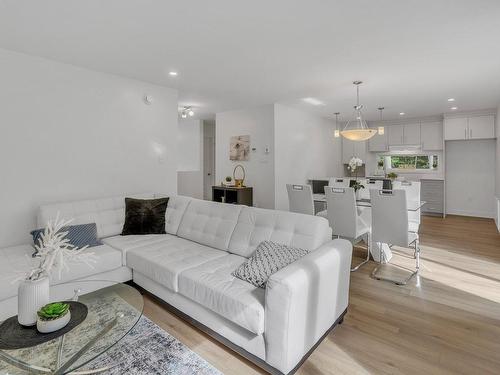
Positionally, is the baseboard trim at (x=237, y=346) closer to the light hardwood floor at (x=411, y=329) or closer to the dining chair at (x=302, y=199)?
the light hardwood floor at (x=411, y=329)

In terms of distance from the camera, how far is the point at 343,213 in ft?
11.6

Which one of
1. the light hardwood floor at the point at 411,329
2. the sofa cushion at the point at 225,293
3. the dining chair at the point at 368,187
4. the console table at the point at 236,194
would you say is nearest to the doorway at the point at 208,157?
the console table at the point at 236,194

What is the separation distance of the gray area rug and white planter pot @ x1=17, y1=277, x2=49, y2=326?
523 millimetres

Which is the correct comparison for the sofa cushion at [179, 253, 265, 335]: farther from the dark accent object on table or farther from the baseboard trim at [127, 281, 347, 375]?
the dark accent object on table

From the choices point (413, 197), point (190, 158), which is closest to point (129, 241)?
point (413, 197)

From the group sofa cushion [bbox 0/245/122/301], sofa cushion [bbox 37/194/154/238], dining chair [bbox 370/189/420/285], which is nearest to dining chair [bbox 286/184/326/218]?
dining chair [bbox 370/189/420/285]

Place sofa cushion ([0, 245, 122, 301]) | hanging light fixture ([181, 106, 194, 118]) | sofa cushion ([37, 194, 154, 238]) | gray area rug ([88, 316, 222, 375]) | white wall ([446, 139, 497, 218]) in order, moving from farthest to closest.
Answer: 1. white wall ([446, 139, 497, 218])
2. hanging light fixture ([181, 106, 194, 118])
3. sofa cushion ([37, 194, 154, 238])
4. sofa cushion ([0, 245, 122, 301])
5. gray area rug ([88, 316, 222, 375])

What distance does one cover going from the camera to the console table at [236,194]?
577cm

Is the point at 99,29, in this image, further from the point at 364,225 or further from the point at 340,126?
the point at 340,126

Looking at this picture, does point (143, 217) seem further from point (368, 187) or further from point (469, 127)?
point (469, 127)

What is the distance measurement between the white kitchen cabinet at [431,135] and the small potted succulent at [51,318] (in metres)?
7.94

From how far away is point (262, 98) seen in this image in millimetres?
5121

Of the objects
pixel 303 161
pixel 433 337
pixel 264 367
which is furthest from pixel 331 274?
pixel 303 161

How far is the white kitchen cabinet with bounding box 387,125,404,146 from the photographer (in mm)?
7402
